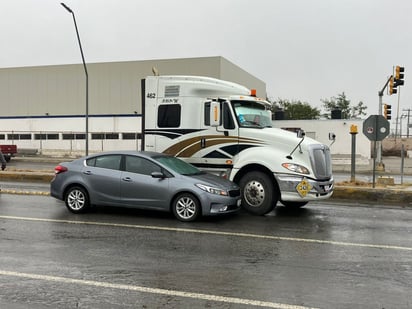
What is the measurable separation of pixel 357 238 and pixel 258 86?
43.4m

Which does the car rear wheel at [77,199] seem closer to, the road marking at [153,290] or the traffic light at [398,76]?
the road marking at [153,290]

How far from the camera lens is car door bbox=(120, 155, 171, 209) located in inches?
341

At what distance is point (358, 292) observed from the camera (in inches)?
187

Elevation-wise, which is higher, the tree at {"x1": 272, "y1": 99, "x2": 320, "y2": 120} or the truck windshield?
the tree at {"x1": 272, "y1": 99, "x2": 320, "y2": 120}

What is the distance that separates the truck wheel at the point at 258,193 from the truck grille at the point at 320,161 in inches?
39.8

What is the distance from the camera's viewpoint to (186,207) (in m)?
8.55

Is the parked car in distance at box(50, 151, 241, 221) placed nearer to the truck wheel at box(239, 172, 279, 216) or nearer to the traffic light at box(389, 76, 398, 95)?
the truck wheel at box(239, 172, 279, 216)

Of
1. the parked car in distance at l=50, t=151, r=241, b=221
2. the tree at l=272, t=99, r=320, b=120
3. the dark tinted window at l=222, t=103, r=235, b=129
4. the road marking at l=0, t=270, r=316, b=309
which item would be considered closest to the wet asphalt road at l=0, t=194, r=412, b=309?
the road marking at l=0, t=270, r=316, b=309

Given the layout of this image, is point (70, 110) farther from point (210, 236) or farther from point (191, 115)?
point (210, 236)

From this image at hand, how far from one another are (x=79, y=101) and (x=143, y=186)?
117 ft

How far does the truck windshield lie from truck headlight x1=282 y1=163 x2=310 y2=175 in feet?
4.59

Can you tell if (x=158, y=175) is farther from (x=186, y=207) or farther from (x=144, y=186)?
(x=186, y=207)

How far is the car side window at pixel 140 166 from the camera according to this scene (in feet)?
29.2

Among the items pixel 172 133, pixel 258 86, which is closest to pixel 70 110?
pixel 258 86
